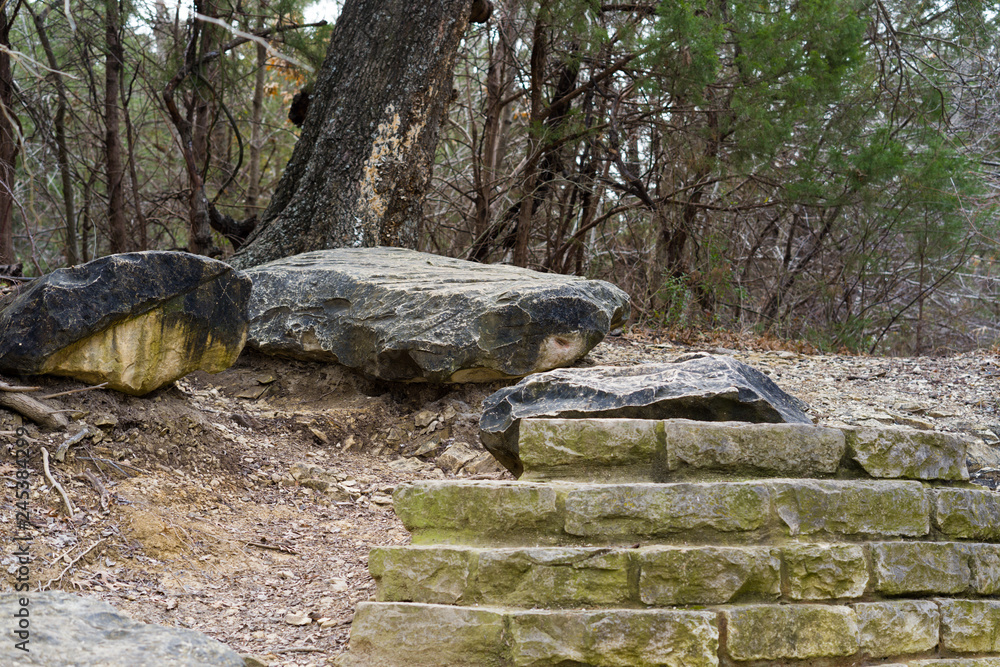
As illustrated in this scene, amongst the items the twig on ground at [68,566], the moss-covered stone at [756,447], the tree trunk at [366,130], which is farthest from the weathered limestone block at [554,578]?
the tree trunk at [366,130]

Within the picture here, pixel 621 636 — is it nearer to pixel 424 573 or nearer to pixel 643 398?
pixel 424 573

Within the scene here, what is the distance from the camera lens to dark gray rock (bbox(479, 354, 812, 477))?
282 centimetres

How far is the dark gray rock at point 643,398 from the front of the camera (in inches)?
111

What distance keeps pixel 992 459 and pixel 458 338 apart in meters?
2.87

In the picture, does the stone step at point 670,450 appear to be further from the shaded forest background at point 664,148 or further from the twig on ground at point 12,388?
the shaded forest background at point 664,148

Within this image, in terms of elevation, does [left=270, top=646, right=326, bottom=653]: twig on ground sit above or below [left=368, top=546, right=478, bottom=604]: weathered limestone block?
below

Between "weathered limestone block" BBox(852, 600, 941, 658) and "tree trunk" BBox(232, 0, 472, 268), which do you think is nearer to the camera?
"weathered limestone block" BBox(852, 600, 941, 658)

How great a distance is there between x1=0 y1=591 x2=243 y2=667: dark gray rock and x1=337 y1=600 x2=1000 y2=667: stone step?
0.43m

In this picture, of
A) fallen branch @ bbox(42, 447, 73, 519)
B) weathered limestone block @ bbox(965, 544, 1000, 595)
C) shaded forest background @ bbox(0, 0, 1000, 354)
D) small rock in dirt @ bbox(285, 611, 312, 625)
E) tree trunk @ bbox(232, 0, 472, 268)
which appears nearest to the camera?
weathered limestone block @ bbox(965, 544, 1000, 595)

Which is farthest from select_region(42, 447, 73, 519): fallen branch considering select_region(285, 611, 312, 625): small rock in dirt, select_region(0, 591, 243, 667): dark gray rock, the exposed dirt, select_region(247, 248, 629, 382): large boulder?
select_region(247, 248, 629, 382): large boulder

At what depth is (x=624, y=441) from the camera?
252 centimetres

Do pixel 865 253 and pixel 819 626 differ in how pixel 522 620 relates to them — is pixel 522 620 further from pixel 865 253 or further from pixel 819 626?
pixel 865 253

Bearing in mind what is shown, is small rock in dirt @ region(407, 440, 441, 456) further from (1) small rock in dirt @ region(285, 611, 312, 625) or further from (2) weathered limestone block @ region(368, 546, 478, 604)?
(2) weathered limestone block @ region(368, 546, 478, 604)

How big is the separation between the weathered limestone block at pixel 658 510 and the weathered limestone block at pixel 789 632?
0.83ft
